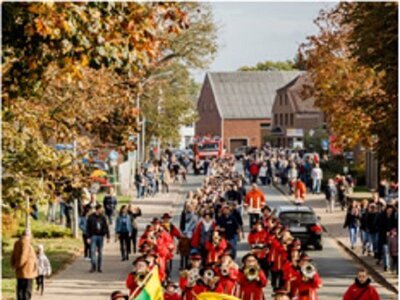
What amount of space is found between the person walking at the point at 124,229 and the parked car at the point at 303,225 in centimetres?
462

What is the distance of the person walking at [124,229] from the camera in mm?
31875

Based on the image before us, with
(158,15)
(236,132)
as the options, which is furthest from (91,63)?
(236,132)

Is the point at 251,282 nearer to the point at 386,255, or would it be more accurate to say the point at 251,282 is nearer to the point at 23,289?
the point at 23,289

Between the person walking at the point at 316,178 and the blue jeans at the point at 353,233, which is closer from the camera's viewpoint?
the blue jeans at the point at 353,233

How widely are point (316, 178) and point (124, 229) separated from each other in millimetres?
28411

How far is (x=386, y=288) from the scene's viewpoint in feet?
88.8

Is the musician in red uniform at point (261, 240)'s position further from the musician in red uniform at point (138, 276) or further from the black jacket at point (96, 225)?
the musician in red uniform at point (138, 276)

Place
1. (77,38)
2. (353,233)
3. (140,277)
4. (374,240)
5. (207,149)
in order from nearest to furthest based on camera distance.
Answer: (77,38) → (140,277) → (374,240) → (353,233) → (207,149)

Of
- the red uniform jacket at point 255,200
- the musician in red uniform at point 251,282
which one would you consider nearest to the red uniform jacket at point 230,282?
the musician in red uniform at point 251,282

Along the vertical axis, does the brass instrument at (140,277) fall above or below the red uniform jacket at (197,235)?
below

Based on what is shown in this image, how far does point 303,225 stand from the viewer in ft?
114

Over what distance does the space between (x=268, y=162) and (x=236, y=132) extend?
61491 mm

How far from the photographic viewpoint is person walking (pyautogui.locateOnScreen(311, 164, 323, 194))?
59094mm

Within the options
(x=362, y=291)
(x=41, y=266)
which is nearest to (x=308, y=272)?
(x=362, y=291)
